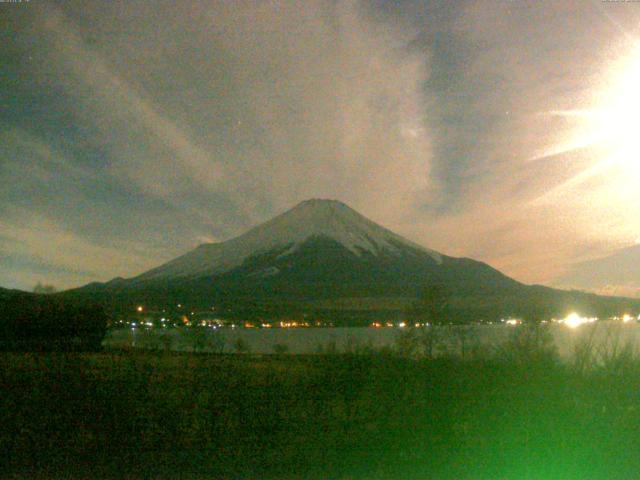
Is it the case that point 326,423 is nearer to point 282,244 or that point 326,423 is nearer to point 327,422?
point 327,422

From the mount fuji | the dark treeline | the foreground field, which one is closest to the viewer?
the foreground field

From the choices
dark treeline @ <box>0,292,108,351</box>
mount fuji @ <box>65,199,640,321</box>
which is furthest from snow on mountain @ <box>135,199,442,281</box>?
dark treeline @ <box>0,292,108,351</box>

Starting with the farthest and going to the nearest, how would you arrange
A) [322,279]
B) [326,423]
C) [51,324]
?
[322,279] → [51,324] → [326,423]

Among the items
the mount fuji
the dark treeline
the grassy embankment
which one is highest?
the mount fuji

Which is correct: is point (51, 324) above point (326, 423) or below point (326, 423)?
above

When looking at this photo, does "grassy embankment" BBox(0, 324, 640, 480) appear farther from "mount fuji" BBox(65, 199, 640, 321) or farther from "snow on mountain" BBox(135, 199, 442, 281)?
"snow on mountain" BBox(135, 199, 442, 281)

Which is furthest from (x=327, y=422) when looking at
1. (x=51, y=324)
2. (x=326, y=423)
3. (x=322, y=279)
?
(x=322, y=279)

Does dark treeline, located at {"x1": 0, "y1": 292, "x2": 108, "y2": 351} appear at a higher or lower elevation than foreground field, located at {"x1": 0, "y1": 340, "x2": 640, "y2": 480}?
higher
